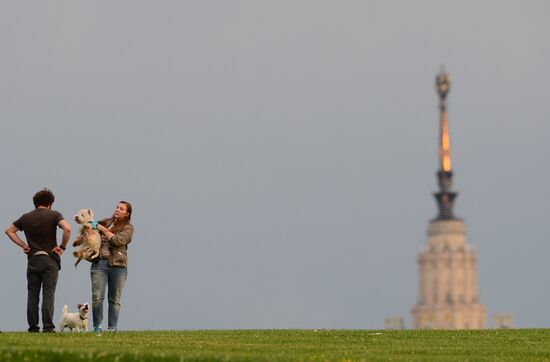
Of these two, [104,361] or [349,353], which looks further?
[349,353]

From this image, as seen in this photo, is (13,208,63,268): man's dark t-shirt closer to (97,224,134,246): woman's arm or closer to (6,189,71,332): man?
(6,189,71,332): man

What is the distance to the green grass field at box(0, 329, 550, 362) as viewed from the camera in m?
33.0

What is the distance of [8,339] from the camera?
122 ft

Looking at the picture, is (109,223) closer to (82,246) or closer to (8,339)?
(82,246)

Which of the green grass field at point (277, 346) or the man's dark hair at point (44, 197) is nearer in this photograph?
the green grass field at point (277, 346)

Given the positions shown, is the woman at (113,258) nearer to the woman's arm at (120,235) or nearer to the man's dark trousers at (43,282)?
the woman's arm at (120,235)

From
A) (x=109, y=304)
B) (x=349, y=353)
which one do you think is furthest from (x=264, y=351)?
(x=109, y=304)

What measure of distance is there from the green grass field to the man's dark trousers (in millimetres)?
667

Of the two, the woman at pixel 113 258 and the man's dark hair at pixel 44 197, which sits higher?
the man's dark hair at pixel 44 197

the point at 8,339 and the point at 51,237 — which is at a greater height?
the point at 51,237

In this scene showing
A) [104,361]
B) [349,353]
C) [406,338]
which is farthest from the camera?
[406,338]

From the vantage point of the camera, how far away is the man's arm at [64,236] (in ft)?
123

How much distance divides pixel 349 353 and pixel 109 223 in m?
6.60

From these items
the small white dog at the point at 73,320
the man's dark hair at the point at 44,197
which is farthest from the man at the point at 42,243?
the small white dog at the point at 73,320
